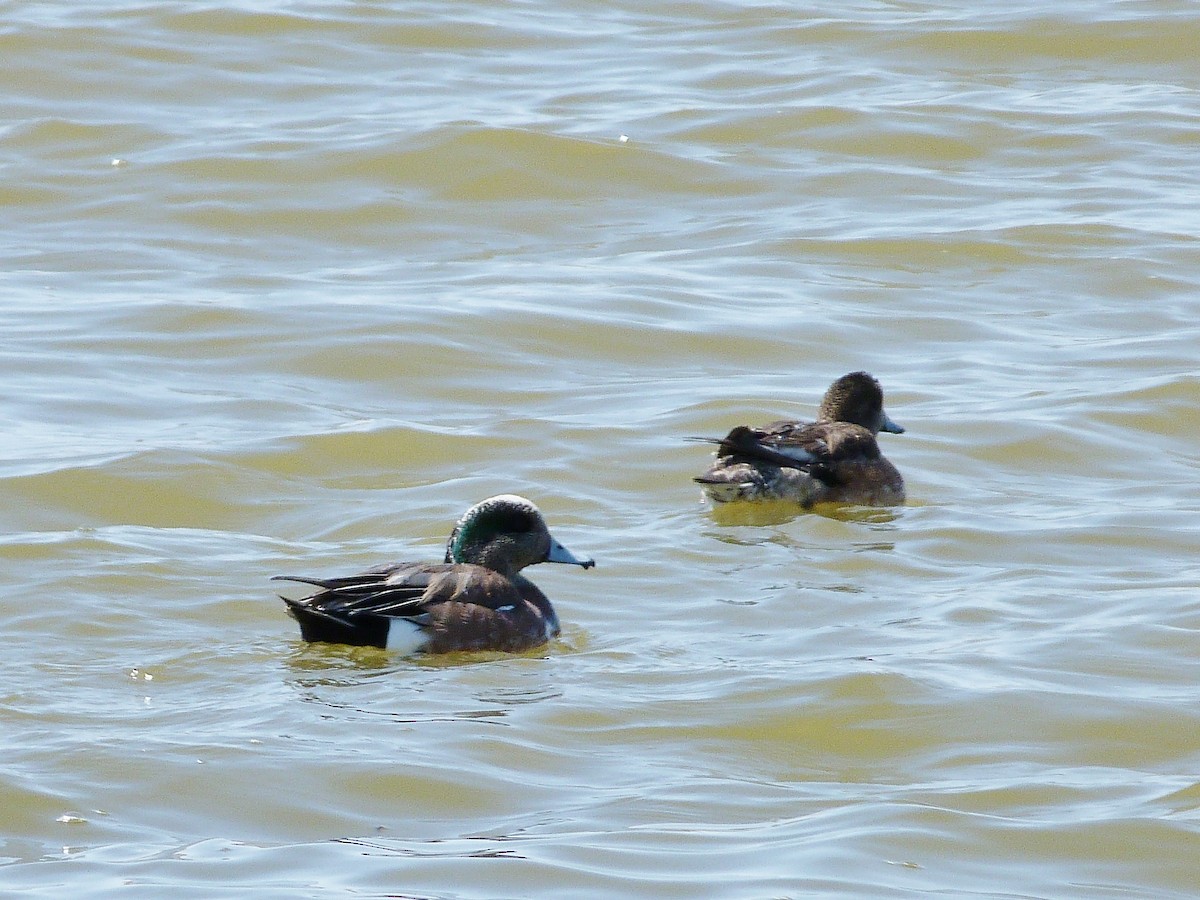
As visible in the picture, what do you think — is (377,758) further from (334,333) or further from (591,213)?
(591,213)

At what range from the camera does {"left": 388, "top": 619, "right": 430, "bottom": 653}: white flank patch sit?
8.34m

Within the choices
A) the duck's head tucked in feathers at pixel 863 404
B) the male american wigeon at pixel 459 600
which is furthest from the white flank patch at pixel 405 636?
the duck's head tucked in feathers at pixel 863 404

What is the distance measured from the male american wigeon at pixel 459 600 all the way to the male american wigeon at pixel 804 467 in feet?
6.36

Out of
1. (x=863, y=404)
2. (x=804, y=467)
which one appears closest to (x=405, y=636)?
(x=804, y=467)

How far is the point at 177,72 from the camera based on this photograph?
21000 millimetres

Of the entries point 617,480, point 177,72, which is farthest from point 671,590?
point 177,72

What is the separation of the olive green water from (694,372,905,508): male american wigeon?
18 cm

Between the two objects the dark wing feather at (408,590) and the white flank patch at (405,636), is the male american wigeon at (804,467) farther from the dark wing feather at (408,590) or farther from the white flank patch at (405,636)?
the white flank patch at (405,636)

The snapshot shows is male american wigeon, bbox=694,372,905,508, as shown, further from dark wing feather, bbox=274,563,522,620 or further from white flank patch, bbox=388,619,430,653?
white flank patch, bbox=388,619,430,653

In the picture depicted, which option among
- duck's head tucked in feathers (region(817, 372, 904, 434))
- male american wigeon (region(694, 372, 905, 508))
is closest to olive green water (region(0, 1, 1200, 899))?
male american wigeon (region(694, 372, 905, 508))

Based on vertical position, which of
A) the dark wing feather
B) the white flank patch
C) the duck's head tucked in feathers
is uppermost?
the duck's head tucked in feathers

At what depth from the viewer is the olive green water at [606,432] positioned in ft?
21.4

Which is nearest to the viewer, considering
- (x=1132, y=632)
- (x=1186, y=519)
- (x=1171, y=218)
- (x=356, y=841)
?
(x=356, y=841)

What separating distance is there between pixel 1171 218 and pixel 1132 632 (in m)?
8.85
